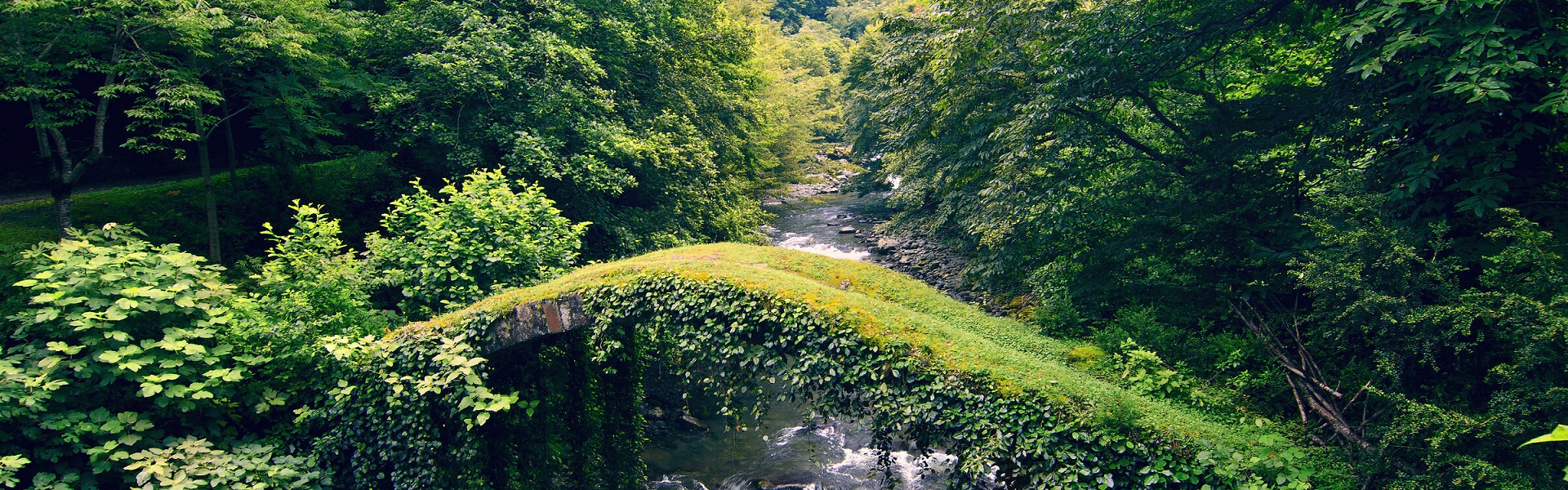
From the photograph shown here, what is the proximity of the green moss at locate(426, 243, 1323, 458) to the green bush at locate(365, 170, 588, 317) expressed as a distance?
129 cm

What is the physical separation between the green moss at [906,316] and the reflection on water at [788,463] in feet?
7.20

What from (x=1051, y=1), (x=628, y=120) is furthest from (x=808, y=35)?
(x=1051, y=1)

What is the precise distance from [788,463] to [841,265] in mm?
3334

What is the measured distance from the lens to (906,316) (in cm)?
789

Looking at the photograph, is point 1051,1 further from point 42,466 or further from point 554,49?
point 42,466

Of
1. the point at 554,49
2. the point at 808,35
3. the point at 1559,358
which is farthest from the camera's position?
the point at 808,35

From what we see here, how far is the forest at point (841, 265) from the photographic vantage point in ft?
19.8

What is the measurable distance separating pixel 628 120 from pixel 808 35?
41.1 m

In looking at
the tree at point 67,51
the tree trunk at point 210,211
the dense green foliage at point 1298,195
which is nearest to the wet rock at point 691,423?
the dense green foliage at point 1298,195

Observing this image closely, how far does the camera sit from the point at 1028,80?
1190cm

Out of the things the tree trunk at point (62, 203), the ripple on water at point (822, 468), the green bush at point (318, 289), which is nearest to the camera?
the green bush at point (318, 289)

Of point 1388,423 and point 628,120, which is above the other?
point 628,120

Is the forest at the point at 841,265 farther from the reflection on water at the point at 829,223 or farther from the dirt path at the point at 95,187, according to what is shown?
the reflection on water at the point at 829,223

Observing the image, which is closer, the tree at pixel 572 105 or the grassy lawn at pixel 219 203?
the grassy lawn at pixel 219 203
